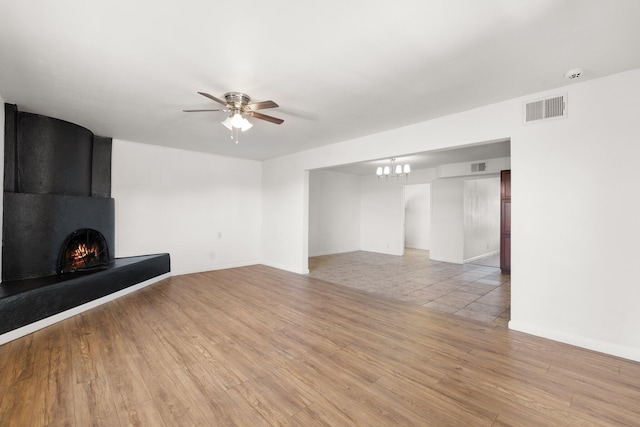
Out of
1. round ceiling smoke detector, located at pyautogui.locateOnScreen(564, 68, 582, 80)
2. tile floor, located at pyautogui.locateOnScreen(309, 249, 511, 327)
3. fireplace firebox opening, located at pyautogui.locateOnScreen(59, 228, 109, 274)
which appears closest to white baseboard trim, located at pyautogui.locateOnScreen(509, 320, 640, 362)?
tile floor, located at pyautogui.locateOnScreen(309, 249, 511, 327)

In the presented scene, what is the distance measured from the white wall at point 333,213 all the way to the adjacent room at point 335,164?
9.87 ft

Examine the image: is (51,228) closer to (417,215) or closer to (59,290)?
(59,290)

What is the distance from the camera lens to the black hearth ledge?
2.72 metres

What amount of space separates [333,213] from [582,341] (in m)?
6.26

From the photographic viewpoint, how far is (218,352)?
247cm

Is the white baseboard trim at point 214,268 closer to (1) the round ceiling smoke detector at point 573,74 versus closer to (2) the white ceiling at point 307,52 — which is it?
(2) the white ceiling at point 307,52

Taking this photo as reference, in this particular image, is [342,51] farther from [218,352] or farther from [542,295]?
[542,295]

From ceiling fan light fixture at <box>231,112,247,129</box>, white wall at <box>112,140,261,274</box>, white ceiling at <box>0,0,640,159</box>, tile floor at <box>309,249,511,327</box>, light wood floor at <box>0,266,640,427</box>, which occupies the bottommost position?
light wood floor at <box>0,266,640,427</box>

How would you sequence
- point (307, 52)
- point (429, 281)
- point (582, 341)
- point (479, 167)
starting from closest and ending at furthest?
point (307, 52) < point (582, 341) < point (429, 281) < point (479, 167)

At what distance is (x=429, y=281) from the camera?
A: 5074mm

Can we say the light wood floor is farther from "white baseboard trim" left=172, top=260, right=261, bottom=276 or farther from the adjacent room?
"white baseboard trim" left=172, top=260, right=261, bottom=276

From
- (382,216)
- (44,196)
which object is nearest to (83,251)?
(44,196)

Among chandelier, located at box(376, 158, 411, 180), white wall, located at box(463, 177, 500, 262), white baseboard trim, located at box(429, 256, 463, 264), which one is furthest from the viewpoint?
white wall, located at box(463, 177, 500, 262)

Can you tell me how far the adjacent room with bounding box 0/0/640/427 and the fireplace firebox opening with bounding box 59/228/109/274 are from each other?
1.4 inches
